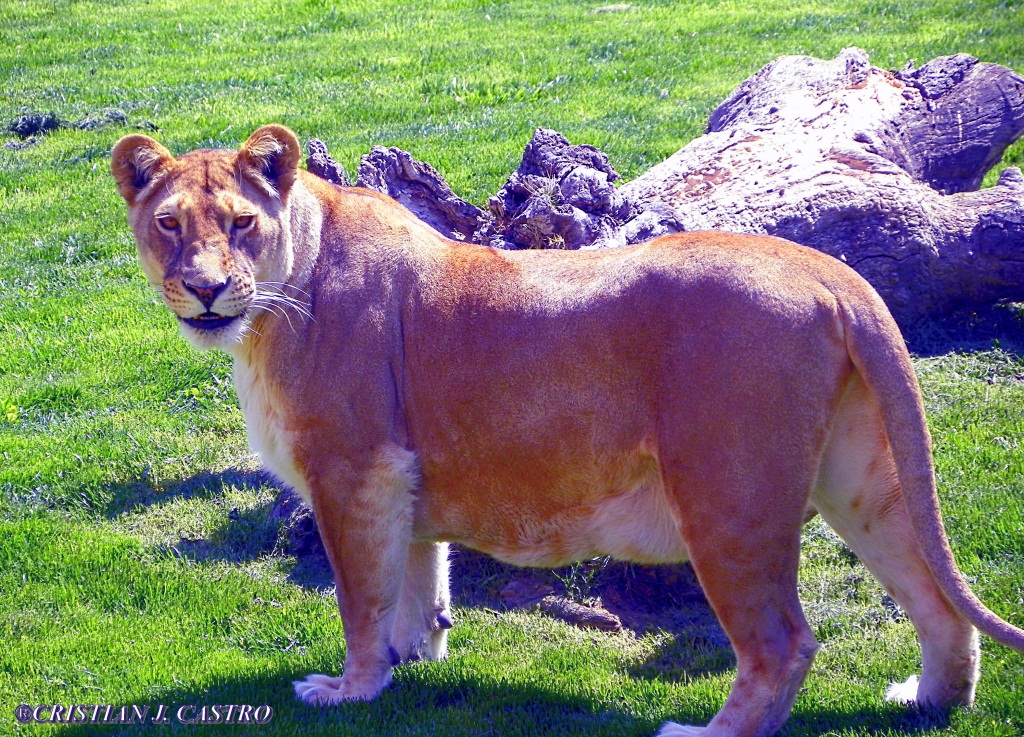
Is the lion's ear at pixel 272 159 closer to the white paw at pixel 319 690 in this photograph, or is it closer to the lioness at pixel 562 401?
the lioness at pixel 562 401

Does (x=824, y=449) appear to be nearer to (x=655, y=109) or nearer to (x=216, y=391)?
(x=216, y=391)

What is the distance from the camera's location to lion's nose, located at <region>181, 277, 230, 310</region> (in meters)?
4.39

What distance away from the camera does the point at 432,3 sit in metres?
17.2

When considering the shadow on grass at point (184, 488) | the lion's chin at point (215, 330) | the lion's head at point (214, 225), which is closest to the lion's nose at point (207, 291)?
the lion's head at point (214, 225)

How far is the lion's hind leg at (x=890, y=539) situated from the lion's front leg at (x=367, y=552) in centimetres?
174

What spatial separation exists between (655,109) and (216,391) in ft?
20.7

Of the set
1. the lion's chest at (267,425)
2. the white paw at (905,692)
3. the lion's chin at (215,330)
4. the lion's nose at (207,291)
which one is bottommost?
the white paw at (905,692)

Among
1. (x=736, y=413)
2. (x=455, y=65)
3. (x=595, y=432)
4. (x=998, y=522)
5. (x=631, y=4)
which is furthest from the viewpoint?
(x=631, y=4)

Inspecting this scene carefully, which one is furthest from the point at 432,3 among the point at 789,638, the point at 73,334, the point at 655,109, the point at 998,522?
the point at 789,638

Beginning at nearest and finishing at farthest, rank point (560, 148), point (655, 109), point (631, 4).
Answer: point (560, 148) < point (655, 109) < point (631, 4)

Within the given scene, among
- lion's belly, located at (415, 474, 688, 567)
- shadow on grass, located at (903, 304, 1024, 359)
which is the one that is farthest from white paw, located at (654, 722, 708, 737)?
shadow on grass, located at (903, 304, 1024, 359)

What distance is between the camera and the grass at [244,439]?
495 cm

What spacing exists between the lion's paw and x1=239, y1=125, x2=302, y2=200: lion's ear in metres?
2.14

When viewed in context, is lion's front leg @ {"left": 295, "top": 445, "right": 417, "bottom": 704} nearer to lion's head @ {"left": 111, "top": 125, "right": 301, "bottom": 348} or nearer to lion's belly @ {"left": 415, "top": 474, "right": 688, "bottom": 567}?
lion's belly @ {"left": 415, "top": 474, "right": 688, "bottom": 567}
